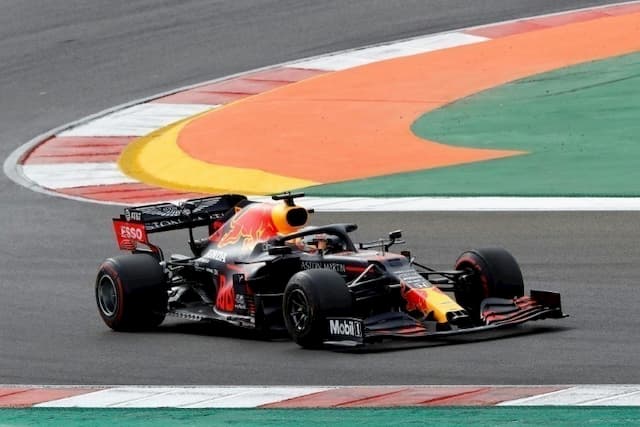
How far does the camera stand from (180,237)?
17.0m

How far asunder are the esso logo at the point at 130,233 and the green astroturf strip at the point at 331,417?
3.40 metres

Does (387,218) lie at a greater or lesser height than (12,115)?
lesser

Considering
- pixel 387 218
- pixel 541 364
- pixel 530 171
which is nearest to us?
pixel 541 364

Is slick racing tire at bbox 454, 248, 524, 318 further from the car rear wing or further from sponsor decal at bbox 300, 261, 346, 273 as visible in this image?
the car rear wing

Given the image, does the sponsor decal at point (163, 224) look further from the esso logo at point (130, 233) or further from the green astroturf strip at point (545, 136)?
the green astroturf strip at point (545, 136)

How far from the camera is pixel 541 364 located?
10711 millimetres

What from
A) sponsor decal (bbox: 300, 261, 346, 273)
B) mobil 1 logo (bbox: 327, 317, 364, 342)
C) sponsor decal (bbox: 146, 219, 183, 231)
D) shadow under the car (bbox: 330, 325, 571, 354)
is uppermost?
sponsor decal (bbox: 146, 219, 183, 231)

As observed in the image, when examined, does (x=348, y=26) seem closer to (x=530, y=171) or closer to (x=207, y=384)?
(x=530, y=171)

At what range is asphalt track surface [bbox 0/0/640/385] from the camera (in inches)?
434

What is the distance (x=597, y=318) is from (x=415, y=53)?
14.8 meters

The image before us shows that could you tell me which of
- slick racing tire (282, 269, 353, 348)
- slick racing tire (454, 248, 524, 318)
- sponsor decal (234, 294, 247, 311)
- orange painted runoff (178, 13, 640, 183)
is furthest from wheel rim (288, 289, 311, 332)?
orange painted runoff (178, 13, 640, 183)

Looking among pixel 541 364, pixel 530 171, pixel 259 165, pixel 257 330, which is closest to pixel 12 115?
pixel 259 165

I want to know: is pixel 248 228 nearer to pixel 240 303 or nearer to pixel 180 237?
pixel 240 303

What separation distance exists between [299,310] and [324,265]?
633 mm
